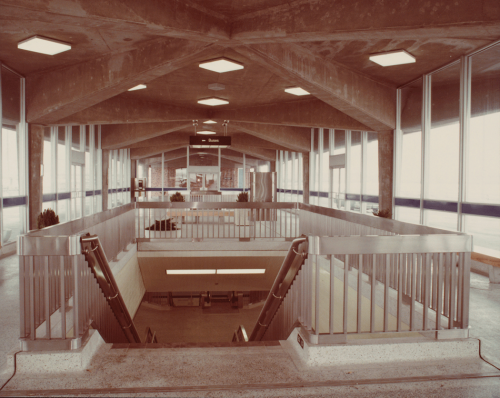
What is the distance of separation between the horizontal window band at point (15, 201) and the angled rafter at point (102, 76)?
5.98 feet

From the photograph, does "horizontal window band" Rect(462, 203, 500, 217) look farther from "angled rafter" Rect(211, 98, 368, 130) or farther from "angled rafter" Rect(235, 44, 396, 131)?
"angled rafter" Rect(211, 98, 368, 130)

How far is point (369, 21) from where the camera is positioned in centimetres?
512

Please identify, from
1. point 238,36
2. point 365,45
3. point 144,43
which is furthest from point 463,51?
point 144,43

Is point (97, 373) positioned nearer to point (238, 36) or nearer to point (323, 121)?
point (238, 36)

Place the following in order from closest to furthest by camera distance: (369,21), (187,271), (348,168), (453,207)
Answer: (369,21), (453,207), (187,271), (348,168)

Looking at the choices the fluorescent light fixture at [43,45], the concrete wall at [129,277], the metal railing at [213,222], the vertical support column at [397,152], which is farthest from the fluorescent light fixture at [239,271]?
the fluorescent light fixture at [43,45]

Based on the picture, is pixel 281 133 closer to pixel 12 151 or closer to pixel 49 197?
pixel 49 197

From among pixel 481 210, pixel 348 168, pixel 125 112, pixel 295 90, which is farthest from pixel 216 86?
pixel 481 210

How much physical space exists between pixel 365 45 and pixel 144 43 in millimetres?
3929

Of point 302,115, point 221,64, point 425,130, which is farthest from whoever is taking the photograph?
point 302,115

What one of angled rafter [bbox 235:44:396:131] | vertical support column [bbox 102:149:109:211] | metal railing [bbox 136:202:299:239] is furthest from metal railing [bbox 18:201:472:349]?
vertical support column [bbox 102:149:109:211]

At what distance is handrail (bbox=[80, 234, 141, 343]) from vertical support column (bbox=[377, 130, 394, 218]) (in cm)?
739

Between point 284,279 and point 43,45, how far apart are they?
591 centimetres

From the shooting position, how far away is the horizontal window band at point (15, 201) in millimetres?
8245
